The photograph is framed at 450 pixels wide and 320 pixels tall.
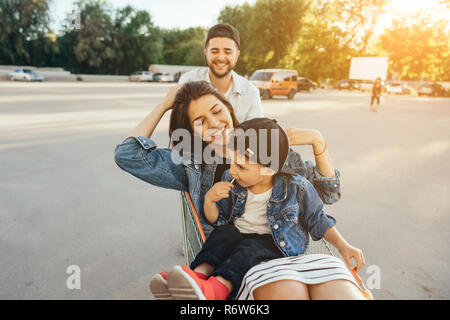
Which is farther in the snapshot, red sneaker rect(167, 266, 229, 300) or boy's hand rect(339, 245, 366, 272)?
boy's hand rect(339, 245, 366, 272)

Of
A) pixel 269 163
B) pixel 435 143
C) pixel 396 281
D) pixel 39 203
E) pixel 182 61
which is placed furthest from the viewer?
pixel 182 61

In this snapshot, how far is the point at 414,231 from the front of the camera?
3166mm

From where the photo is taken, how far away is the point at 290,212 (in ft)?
4.97

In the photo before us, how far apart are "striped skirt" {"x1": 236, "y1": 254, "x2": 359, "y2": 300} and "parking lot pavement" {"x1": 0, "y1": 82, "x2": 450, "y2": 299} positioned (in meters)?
1.16

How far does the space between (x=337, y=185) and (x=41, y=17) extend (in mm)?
36814

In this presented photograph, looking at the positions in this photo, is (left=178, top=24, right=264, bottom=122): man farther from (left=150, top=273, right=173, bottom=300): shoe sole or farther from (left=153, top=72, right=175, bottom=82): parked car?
(left=153, top=72, right=175, bottom=82): parked car

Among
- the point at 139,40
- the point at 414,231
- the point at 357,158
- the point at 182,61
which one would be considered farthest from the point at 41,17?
the point at 414,231

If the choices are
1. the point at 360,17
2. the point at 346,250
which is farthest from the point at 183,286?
the point at 360,17

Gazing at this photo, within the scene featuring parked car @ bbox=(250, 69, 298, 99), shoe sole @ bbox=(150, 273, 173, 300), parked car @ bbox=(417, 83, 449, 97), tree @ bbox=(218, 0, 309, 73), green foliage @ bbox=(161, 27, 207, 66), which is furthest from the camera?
green foliage @ bbox=(161, 27, 207, 66)

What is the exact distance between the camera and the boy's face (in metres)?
1.46

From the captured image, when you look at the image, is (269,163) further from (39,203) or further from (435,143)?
(435,143)

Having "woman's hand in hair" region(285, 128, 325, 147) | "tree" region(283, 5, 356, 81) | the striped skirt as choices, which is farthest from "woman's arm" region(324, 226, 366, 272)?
"tree" region(283, 5, 356, 81)

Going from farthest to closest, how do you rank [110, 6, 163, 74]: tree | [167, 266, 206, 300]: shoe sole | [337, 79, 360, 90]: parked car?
1. [110, 6, 163, 74]: tree
2. [337, 79, 360, 90]: parked car
3. [167, 266, 206, 300]: shoe sole

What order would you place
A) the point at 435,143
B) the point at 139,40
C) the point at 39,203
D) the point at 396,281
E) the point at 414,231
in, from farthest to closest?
1. the point at 139,40
2. the point at 435,143
3. the point at 39,203
4. the point at 414,231
5. the point at 396,281
